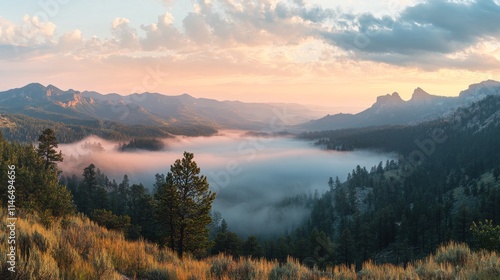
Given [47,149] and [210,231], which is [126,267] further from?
[210,231]

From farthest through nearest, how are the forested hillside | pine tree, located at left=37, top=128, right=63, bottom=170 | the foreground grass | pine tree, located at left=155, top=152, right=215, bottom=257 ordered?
pine tree, located at left=37, top=128, right=63, bottom=170
pine tree, located at left=155, top=152, right=215, bottom=257
the forested hillside
the foreground grass

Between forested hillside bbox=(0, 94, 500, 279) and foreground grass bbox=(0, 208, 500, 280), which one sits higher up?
foreground grass bbox=(0, 208, 500, 280)

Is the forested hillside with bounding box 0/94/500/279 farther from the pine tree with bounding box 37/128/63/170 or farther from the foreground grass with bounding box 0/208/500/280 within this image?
the pine tree with bounding box 37/128/63/170

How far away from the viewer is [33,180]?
91.1 ft

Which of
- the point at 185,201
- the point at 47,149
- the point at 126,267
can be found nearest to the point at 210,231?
the point at 47,149

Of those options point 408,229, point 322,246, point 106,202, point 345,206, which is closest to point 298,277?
point 322,246

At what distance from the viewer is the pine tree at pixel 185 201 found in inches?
1183

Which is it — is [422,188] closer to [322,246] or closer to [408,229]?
[408,229]

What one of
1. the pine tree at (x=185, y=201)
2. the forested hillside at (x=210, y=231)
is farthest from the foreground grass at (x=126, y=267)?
the pine tree at (x=185, y=201)

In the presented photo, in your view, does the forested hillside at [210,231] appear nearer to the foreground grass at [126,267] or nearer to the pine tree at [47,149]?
the foreground grass at [126,267]

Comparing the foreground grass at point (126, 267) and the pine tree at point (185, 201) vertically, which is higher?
the foreground grass at point (126, 267)

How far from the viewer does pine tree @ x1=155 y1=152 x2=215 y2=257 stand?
30047mm

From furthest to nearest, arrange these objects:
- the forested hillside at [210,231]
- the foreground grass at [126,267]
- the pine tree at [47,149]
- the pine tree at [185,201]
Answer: the pine tree at [47,149] → the pine tree at [185,201] → the forested hillside at [210,231] → the foreground grass at [126,267]

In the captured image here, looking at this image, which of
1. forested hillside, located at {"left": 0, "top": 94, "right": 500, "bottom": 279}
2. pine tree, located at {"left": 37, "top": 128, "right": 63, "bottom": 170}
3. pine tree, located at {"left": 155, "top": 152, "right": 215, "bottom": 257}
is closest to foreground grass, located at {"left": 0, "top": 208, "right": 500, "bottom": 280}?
forested hillside, located at {"left": 0, "top": 94, "right": 500, "bottom": 279}
